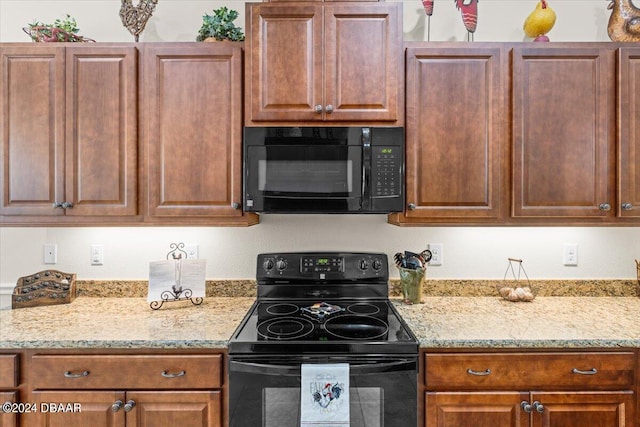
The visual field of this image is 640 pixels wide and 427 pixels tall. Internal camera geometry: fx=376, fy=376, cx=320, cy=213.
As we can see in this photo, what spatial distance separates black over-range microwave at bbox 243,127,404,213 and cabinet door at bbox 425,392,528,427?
791 mm

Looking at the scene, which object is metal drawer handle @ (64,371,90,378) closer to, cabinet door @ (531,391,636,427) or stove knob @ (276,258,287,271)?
stove knob @ (276,258,287,271)

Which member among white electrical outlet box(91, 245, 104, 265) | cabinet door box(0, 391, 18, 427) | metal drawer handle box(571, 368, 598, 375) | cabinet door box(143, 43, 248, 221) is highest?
cabinet door box(143, 43, 248, 221)

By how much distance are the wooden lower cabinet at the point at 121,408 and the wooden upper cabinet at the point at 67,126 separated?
0.80m

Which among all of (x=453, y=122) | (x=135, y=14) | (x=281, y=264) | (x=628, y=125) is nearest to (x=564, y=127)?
(x=628, y=125)

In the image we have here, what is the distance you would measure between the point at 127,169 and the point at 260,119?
2.16 feet

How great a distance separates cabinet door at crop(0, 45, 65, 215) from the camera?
1727 millimetres

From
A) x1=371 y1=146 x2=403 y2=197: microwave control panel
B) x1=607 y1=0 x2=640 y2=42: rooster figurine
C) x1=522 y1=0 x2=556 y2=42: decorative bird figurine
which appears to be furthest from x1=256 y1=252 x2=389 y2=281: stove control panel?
x1=607 y1=0 x2=640 y2=42: rooster figurine

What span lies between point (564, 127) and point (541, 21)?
0.58 meters

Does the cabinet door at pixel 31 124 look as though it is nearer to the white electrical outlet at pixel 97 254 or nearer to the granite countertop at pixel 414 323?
the white electrical outlet at pixel 97 254

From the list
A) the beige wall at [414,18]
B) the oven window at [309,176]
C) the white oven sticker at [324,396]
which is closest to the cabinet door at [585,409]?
the white oven sticker at [324,396]

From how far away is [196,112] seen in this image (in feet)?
5.68

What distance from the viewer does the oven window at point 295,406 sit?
138cm

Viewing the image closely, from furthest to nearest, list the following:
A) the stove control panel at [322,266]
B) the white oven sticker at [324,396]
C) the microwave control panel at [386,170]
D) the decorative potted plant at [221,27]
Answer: the stove control panel at [322,266] < the decorative potted plant at [221,27] < the microwave control panel at [386,170] < the white oven sticker at [324,396]

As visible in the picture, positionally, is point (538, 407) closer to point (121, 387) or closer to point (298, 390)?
point (298, 390)
